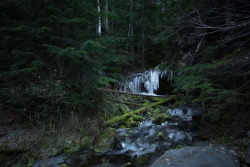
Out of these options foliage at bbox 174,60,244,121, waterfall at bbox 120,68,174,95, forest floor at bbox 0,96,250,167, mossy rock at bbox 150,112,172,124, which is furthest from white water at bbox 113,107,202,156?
waterfall at bbox 120,68,174,95

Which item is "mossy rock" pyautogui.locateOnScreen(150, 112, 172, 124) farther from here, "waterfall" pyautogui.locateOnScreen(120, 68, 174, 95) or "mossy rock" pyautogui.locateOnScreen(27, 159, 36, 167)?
"mossy rock" pyautogui.locateOnScreen(27, 159, 36, 167)

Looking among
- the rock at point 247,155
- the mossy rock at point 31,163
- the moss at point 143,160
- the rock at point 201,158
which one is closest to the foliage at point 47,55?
the mossy rock at point 31,163

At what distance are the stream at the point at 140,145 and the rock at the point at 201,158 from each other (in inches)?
45.1

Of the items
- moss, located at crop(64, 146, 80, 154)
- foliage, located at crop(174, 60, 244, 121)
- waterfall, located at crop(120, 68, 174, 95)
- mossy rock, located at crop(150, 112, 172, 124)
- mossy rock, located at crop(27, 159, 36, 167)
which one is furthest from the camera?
waterfall, located at crop(120, 68, 174, 95)

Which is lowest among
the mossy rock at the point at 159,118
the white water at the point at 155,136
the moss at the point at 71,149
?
the moss at the point at 71,149

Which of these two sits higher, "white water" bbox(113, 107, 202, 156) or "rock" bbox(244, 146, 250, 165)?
"rock" bbox(244, 146, 250, 165)

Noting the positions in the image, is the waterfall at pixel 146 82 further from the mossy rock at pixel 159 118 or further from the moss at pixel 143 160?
the moss at pixel 143 160

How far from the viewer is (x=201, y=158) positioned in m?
3.20

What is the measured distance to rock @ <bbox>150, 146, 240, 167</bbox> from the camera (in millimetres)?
2942

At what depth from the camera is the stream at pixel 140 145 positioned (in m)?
4.51

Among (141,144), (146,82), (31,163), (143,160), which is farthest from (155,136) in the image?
(146,82)

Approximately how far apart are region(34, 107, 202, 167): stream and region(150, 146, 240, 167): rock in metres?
1.15

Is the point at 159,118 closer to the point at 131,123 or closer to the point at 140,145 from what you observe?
the point at 131,123

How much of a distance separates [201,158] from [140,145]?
2.70 meters
